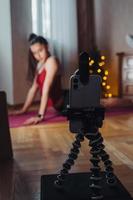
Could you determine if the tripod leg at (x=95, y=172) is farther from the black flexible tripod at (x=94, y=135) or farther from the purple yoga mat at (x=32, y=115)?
the purple yoga mat at (x=32, y=115)

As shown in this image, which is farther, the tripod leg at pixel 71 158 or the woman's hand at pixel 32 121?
the woman's hand at pixel 32 121

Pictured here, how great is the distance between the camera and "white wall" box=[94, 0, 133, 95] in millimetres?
3580

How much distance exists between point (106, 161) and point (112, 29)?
2.74m

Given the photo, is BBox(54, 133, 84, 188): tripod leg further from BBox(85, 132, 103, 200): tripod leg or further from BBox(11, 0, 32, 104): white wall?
BBox(11, 0, 32, 104): white wall

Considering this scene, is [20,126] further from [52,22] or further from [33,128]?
[52,22]

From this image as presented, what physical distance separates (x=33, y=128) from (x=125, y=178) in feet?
3.67

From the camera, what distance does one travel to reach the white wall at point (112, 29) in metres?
3.58

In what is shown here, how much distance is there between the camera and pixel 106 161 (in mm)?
1045

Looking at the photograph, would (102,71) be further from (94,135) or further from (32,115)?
(94,135)

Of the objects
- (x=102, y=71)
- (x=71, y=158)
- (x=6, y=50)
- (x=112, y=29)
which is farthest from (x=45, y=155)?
(x=112, y=29)

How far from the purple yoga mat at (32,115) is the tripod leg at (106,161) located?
4.36ft

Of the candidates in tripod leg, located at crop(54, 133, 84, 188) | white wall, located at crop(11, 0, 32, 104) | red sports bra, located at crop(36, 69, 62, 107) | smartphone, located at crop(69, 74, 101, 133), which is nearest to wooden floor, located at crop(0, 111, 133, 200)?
tripod leg, located at crop(54, 133, 84, 188)

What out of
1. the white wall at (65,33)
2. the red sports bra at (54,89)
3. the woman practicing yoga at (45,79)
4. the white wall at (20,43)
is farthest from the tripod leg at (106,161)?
the white wall at (65,33)

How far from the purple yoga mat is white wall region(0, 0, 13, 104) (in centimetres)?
45
